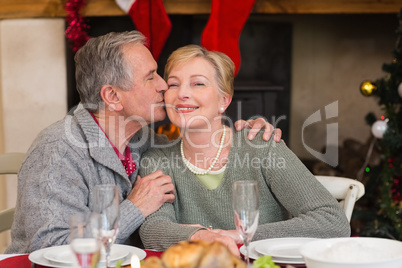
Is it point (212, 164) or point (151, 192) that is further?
point (212, 164)

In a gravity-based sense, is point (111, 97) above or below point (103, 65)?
below

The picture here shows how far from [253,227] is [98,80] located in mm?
916

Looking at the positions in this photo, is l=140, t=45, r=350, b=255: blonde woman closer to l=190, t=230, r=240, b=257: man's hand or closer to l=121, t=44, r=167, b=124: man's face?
l=121, t=44, r=167, b=124: man's face

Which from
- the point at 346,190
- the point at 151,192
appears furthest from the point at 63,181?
the point at 346,190

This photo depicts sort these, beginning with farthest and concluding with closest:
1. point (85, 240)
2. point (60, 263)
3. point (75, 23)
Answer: point (75, 23), point (60, 263), point (85, 240)

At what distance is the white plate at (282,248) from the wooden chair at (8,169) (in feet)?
3.41

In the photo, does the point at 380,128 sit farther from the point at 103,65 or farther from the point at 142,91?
the point at 103,65

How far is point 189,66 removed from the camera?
6.14ft

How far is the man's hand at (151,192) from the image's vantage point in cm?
170

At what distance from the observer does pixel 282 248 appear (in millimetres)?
1336

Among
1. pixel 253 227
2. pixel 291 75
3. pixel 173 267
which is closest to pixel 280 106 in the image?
pixel 291 75

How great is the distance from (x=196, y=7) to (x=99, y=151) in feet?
5.04

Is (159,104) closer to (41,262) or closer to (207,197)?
(207,197)

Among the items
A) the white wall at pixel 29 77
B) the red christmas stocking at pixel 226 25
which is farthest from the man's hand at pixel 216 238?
the white wall at pixel 29 77
